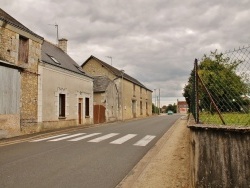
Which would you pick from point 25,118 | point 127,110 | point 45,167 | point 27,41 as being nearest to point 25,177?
point 45,167

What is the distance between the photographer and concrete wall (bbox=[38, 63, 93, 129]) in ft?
64.8

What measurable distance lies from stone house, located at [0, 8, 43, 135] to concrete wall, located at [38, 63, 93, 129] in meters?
0.93

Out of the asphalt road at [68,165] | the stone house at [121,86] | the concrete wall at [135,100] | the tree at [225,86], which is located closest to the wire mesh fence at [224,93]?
the tree at [225,86]

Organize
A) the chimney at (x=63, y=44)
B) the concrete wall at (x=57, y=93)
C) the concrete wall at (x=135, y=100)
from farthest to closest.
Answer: the concrete wall at (x=135, y=100) < the chimney at (x=63, y=44) < the concrete wall at (x=57, y=93)

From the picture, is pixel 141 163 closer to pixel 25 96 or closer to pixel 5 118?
pixel 5 118

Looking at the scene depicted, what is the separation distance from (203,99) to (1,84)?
11.5 metres

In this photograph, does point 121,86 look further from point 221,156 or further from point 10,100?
point 221,156

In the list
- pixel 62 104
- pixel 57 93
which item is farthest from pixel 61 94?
pixel 57 93

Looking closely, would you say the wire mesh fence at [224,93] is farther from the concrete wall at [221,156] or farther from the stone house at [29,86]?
the stone house at [29,86]

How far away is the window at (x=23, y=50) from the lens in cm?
1737

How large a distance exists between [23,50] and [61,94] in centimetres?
606

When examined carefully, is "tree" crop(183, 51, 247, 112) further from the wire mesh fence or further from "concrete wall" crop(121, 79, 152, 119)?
"concrete wall" crop(121, 79, 152, 119)

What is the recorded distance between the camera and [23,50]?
17.6 meters

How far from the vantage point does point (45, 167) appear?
8.05 m
